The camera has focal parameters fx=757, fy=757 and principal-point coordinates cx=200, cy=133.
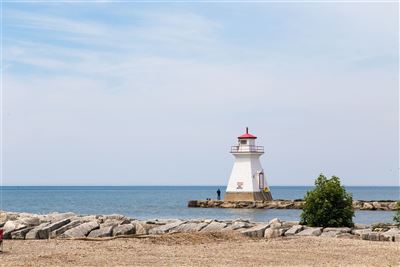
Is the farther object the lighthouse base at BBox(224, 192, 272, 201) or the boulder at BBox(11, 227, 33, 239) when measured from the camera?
the lighthouse base at BBox(224, 192, 272, 201)

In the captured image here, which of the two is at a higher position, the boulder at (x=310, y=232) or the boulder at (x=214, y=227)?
the boulder at (x=214, y=227)

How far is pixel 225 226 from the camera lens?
2416 centimetres

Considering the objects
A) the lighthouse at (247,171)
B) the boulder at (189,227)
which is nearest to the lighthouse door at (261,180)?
the lighthouse at (247,171)

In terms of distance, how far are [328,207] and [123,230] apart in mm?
7629

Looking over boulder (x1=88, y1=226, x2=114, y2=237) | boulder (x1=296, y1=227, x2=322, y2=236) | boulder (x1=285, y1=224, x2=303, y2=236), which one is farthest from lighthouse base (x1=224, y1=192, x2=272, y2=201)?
boulder (x1=88, y1=226, x2=114, y2=237)

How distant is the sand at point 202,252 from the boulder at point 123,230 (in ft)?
4.53

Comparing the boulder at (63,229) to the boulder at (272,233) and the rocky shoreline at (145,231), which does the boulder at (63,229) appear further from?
the boulder at (272,233)

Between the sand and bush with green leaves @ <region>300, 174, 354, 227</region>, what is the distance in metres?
4.65

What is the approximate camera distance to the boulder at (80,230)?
21797mm

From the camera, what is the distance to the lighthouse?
56906 mm

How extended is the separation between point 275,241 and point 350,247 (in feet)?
7.34

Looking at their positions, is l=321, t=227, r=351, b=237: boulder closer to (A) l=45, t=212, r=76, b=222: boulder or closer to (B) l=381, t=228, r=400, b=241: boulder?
(B) l=381, t=228, r=400, b=241: boulder

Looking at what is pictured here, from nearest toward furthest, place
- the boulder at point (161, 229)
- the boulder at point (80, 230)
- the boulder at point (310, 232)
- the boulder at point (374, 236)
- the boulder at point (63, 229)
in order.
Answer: the boulder at point (374, 236)
the boulder at point (80, 230)
the boulder at point (63, 229)
the boulder at point (310, 232)
the boulder at point (161, 229)

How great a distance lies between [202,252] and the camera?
58.6 ft
